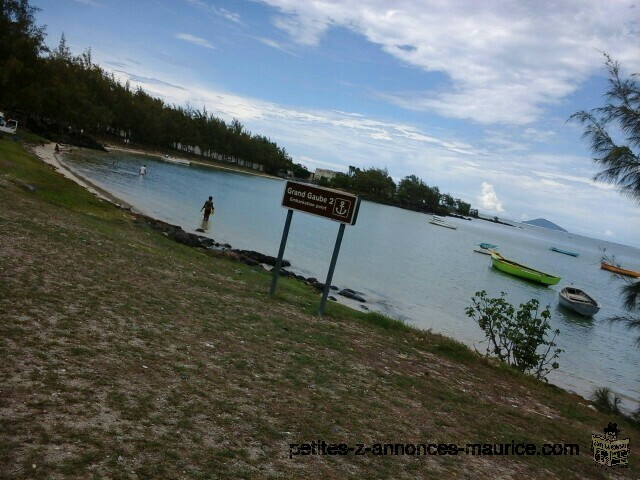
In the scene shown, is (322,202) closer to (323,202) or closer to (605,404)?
(323,202)

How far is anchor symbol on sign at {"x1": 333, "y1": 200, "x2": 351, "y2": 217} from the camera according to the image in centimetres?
1178

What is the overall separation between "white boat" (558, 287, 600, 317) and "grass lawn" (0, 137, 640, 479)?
31583 mm

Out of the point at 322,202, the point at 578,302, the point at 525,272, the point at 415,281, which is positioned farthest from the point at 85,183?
the point at 525,272

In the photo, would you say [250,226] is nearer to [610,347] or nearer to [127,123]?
[610,347]

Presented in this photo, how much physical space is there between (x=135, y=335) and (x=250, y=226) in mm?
37157

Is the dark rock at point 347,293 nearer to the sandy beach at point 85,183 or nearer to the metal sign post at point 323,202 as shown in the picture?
the metal sign post at point 323,202

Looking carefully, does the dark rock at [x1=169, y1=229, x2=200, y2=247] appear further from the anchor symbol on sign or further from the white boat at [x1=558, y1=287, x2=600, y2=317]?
the white boat at [x1=558, y1=287, x2=600, y2=317]

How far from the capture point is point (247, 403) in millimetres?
5637

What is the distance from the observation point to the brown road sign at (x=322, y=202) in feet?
38.5

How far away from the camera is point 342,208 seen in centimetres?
1183

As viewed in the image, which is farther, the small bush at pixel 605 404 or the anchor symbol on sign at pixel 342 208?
the anchor symbol on sign at pixel 342 208

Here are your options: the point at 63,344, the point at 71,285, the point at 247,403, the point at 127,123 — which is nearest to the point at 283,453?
the point at 247,403

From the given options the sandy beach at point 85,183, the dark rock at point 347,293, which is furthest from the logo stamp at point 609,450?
the sandy beach at point 85,183

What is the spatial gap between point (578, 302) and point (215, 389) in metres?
40.0
